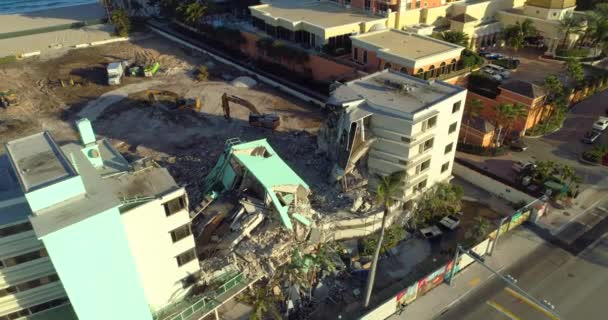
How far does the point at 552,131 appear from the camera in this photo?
200 feet

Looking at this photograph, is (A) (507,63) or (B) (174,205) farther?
(A) (507,63)

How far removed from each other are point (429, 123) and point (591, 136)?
31.8 metres

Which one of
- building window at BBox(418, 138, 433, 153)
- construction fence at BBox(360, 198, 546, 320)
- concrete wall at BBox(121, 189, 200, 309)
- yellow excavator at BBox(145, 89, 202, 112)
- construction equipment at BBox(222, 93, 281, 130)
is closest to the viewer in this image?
concrete wall at BBox(121, 189, 200, 309)

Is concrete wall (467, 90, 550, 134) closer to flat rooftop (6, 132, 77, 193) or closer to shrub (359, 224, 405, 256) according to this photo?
shrub (359, 224, 405, 256)

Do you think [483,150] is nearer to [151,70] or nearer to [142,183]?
[142,183]

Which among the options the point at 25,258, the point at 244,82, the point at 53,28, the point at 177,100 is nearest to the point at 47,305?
the point at 25,258

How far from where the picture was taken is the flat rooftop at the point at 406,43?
2438 inches

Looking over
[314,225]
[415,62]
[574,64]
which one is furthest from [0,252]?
[574,64]

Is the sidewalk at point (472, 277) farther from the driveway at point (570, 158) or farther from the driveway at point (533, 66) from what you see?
the driveway at point (533, 66)

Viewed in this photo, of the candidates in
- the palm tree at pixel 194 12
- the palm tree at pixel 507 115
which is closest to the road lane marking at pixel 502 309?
the palm tree at pixel 507 115

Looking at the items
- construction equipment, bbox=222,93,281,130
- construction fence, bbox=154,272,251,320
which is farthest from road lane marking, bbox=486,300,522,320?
construction equipment, bbox=222,93,281,130

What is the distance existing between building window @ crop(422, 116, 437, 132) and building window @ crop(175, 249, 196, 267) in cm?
2311

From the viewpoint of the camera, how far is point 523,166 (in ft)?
174

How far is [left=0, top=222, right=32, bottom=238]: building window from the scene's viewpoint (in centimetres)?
2702
